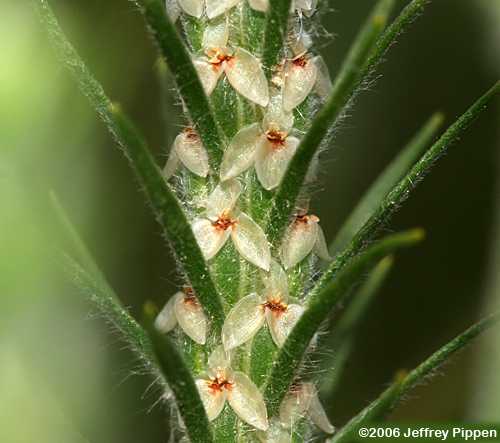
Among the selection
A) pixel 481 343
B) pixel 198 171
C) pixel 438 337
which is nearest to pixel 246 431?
pixel 198 171

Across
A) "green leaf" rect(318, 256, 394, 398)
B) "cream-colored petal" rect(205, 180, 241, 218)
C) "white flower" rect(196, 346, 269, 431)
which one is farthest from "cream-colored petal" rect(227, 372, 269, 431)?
"green leaf" rect(318, 256, 394, 398)

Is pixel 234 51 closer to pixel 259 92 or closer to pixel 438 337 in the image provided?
pixel 259 92

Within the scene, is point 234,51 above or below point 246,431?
above

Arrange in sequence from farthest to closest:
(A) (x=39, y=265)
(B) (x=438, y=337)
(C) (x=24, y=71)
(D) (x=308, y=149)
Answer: (B) (x=438, y=337) < (D) (x=308, y=149) < (C) (x=24, y=71) < (A) (x=39, y=265)

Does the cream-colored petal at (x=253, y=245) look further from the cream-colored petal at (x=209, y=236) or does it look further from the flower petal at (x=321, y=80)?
the flower petal at (x=321, y=80)

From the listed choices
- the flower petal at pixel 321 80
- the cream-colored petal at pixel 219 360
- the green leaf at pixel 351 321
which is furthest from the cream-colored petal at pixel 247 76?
the green leaf at pixel 351 321

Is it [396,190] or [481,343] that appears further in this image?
[481,343]

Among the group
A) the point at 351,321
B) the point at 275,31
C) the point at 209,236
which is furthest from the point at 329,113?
the point at 351,321
